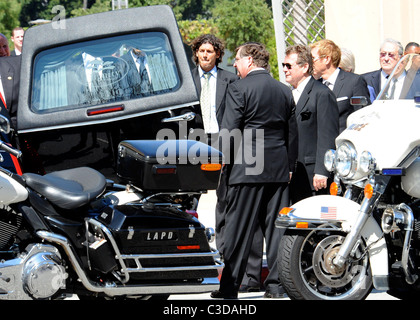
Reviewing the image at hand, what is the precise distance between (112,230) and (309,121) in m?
2.11

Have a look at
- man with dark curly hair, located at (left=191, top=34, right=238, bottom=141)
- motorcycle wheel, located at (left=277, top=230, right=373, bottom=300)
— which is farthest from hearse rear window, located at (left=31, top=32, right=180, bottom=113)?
man with dark curly hair, located at (left=191, top=34, right=238, bottom=141)

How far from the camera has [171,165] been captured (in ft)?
15.8

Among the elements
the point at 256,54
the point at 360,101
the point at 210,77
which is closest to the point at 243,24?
the point at 210,77

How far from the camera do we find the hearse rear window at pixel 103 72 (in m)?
5.20

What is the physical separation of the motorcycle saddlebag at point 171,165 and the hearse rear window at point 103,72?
437 mm

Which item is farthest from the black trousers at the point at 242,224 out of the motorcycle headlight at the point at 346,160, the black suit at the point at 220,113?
the motorcycle headlight at the point at 346,160

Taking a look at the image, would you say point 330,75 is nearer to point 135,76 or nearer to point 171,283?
point 135,76

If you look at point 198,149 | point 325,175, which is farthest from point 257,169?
point 198,149

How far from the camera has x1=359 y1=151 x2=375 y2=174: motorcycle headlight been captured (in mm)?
4953

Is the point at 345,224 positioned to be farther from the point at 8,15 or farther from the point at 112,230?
the point at 8,15

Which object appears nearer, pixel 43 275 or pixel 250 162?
pixel 43 275

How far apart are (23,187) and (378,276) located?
7.00 ft

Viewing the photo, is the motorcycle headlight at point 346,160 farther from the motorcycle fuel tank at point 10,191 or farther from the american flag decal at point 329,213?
the motorcycle fuel tank at point 10,191

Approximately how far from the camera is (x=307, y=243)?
200 inches
